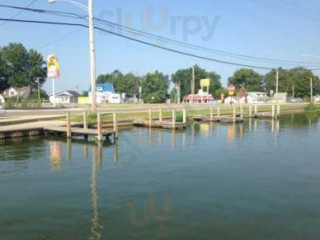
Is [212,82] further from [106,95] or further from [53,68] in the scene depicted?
[53,68]

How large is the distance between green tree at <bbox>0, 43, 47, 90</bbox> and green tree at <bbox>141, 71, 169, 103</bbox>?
33.1m

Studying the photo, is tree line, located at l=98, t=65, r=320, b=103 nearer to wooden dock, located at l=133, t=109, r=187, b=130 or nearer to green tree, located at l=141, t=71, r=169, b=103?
green tree, located at l=141, t=71, r=169, b=103

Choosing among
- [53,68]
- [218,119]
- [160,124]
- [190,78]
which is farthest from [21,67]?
[160,124]

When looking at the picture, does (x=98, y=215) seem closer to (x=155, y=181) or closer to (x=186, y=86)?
(x=155, y=181)

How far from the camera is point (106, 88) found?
151m

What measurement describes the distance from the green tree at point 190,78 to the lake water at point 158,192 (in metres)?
151

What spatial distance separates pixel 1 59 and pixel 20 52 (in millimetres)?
10317

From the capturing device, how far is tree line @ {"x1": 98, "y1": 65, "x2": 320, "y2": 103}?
153000mm

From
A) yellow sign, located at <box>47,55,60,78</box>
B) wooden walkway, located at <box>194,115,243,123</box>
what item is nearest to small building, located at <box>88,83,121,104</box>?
yellow sign, located at <box>47,55,60,78</box>

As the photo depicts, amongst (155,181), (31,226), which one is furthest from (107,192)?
(31,226)

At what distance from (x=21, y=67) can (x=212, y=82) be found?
76580 mm

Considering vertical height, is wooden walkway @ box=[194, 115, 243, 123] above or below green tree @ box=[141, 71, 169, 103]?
below

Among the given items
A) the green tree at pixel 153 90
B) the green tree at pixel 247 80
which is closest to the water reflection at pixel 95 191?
the green tree at pixel 153 90

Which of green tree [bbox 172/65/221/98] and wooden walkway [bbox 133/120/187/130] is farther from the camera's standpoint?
green tree [bbox 172/65/221/98]
